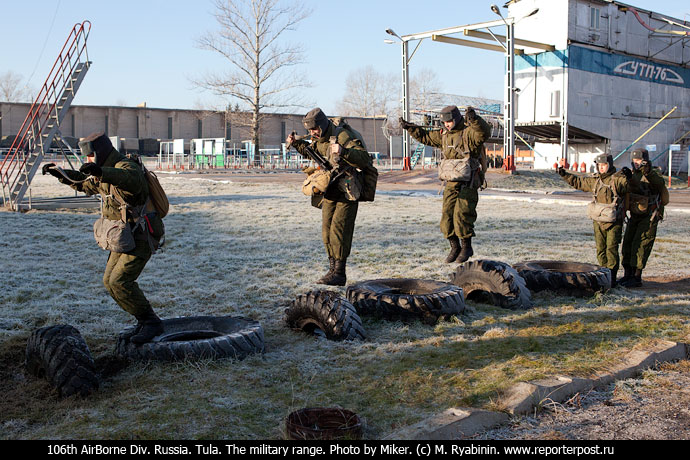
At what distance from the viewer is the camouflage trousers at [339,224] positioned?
7465 mm

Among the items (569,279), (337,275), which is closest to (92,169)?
(337,275)

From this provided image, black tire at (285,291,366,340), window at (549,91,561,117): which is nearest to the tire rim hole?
black tire at (285,291,366,340)

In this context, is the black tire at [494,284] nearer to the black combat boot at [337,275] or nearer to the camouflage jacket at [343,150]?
the black combat boot at [337,275]

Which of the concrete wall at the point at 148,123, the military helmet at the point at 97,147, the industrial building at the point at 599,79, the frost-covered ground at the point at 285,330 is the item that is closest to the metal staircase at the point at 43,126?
the frost-covered ground at the point at 285,330

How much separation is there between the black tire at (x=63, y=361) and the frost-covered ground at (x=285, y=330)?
12 cm

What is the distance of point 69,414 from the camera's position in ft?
13.4

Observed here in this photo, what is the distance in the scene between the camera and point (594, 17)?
104 ft

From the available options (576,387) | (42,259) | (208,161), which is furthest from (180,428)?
(208,161)

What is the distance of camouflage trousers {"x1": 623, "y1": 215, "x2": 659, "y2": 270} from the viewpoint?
27.6ft

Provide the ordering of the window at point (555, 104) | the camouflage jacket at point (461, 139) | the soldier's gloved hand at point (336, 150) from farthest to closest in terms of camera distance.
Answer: the window at point (555, 104) → the camouflage jacket at point (461, 139) → the soldier's gloved hand at point (336, 150)

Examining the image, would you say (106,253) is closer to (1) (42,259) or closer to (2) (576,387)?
(1) (42,259)

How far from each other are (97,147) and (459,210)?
15.1ft

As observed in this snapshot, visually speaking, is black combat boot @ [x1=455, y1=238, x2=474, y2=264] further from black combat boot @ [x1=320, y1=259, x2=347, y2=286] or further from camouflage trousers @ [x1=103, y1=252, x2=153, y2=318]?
camouflage trousers @ [x1=103, y1=252, x2=153, y2=318]

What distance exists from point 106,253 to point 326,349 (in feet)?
19.7
